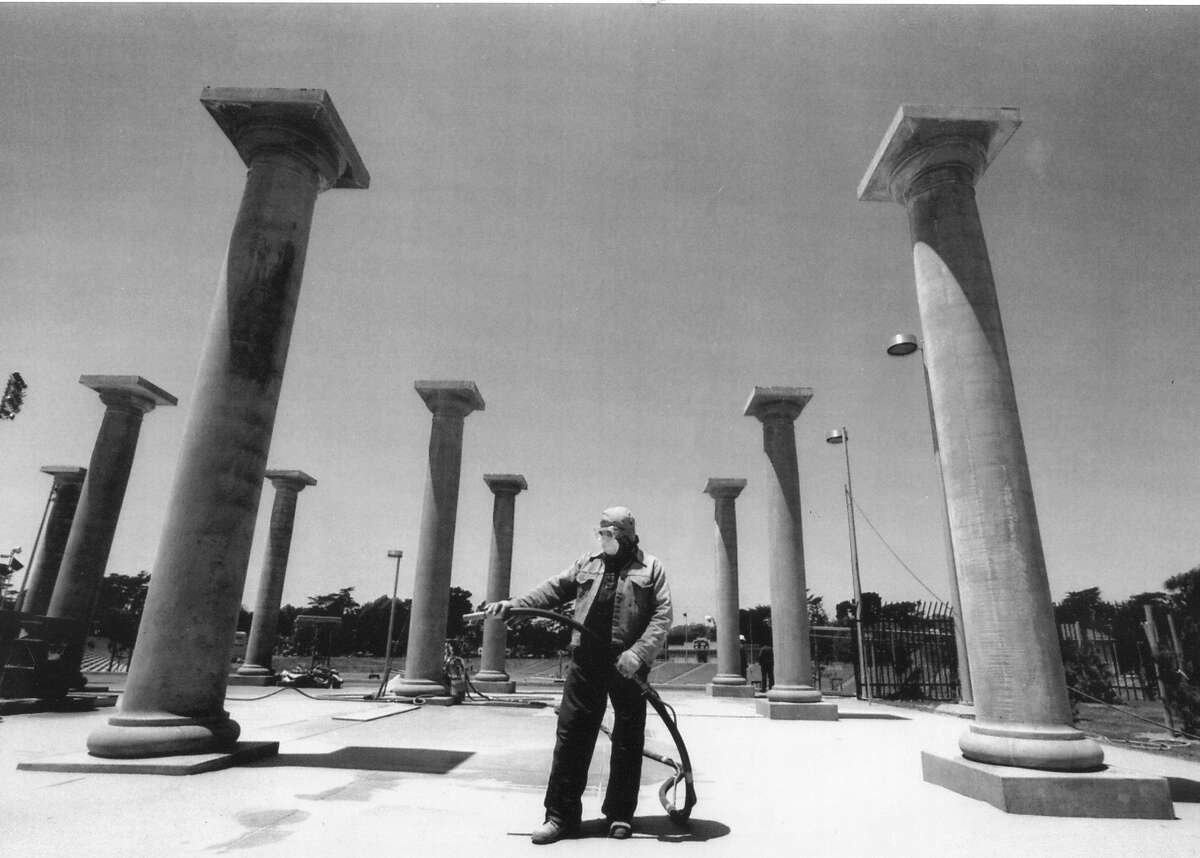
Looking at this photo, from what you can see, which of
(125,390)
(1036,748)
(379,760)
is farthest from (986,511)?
(125,390)

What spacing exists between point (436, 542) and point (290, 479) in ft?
36.7

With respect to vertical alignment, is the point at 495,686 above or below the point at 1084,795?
below

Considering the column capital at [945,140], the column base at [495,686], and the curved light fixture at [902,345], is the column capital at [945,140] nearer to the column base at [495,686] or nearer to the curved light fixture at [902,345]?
the curved light fixture at [902,345]

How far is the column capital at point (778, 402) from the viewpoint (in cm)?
1602

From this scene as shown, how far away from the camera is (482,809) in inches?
188

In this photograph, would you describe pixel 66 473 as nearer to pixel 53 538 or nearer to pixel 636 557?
pixel 53 538

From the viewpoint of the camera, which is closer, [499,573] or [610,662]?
[610,662]

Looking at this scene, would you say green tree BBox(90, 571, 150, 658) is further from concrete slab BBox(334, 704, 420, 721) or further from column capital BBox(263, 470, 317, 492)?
concrete slab BBox(334, 704, 420, 721)

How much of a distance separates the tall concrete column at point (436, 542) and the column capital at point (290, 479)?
1015 cm

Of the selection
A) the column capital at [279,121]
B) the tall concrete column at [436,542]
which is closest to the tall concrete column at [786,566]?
the tall concrete column at [436,542]

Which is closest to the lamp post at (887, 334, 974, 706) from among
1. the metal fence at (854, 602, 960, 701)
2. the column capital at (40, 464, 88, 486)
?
the metal fence at (854, 602, 960, 701)

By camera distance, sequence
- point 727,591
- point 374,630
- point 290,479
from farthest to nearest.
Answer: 1. point 374,630
2. point 290,479
3. point 727,591

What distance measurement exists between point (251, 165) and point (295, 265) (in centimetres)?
153

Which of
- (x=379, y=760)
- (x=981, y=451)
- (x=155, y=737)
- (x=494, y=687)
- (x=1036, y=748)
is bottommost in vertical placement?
(x=494, y=687)
